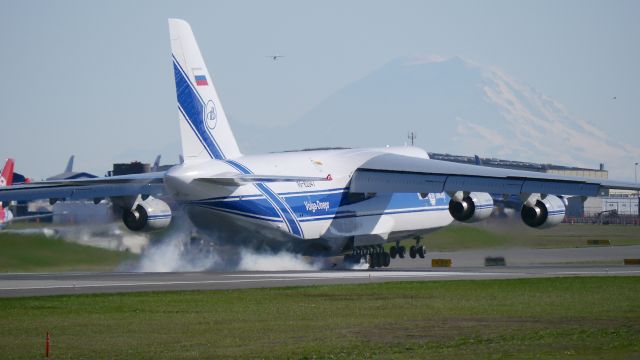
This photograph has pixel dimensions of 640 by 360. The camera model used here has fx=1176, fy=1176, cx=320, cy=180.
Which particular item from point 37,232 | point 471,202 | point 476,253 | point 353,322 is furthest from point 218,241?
point 353,322

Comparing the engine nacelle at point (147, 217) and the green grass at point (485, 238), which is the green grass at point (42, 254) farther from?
the green grass at point (485, 238)

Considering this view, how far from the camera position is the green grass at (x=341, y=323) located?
57.8 feet

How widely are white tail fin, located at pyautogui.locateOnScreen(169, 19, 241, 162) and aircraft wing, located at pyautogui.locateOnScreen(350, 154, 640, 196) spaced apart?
6495mm

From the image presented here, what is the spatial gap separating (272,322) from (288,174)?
712 inches

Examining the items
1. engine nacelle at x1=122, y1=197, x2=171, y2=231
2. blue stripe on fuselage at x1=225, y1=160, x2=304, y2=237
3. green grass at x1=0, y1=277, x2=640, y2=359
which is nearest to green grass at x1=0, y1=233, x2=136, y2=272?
engine nacelle at x1=122, y1=197, x2=171, y2=231

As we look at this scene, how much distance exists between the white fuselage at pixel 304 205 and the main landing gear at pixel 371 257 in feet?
1.91

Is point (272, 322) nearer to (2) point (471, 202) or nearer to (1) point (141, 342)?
(1) point (141, 342)

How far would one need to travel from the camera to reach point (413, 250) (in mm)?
47344

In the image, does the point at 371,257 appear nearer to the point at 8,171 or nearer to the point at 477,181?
the point at 477,181

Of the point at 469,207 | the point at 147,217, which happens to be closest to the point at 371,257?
the point at 469,207

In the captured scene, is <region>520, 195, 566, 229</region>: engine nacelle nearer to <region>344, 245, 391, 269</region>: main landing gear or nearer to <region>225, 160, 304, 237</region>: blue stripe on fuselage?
<region>344, 245, 391, 269</region>: main landing gear

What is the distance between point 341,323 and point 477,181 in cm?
1876

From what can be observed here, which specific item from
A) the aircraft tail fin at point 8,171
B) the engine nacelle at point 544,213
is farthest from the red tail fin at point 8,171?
the engine nacelle at point 544,213

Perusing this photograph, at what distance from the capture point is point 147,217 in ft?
129
